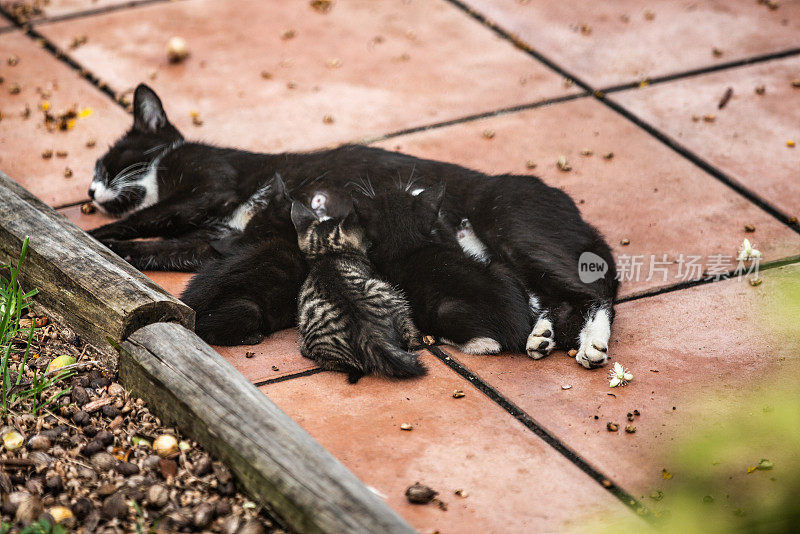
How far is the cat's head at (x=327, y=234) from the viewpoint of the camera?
3.79 meters

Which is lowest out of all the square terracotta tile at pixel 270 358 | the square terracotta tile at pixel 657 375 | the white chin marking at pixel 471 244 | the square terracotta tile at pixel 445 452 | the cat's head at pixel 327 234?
the square terracotta tile at pixel 270 358

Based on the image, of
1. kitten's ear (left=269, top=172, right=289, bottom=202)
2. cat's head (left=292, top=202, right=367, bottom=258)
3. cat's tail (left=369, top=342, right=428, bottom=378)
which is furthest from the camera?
kitten's ear (left=269, top=172, right=289, bottom=202)

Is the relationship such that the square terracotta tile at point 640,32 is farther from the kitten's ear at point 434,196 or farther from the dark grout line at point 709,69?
the kitten's ear at point 434,196

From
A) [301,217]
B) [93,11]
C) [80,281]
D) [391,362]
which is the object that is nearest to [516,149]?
[301,217]

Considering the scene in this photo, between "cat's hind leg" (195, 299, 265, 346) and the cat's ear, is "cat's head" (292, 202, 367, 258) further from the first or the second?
"cat's hind leg" (195, 299, 265, 346)

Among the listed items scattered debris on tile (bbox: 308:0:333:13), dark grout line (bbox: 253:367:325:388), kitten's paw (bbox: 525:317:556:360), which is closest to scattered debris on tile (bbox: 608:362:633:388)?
kitten's paw (bbox: 525:317:556:360)

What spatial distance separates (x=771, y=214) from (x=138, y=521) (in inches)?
140

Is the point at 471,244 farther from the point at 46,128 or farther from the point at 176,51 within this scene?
the point at 176,51

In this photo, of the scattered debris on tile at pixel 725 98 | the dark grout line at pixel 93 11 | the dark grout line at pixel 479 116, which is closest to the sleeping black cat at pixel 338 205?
the dark grout line at pixel 479 116

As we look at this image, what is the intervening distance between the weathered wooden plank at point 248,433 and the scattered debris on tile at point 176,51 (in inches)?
134

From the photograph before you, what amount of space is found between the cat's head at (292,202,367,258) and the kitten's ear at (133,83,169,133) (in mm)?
1306

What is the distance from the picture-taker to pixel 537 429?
319 centimetres

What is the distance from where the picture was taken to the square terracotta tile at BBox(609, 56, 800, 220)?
16.3 feet

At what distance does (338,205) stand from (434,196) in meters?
0.58
